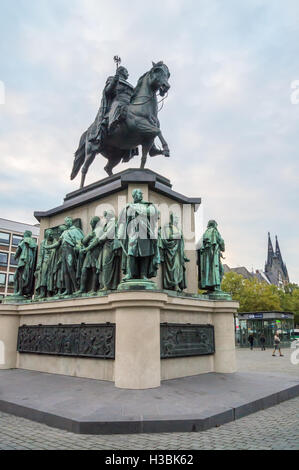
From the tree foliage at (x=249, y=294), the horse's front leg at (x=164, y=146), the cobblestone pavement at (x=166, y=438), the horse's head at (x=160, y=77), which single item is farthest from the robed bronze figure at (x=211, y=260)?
the tree foliage at (x=249, y=294)

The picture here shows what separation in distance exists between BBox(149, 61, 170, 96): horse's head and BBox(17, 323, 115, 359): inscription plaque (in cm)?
770

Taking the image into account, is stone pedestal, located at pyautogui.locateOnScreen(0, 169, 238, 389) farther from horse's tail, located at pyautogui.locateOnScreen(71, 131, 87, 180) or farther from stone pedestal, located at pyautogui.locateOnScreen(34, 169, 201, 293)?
horse's tail, located at pyautogui.locateOnScreen(71, 131, 87, 180)

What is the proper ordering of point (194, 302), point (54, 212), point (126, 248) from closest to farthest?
1. point (126, 248)
2. point (194, 302)
3. point (54, 212)

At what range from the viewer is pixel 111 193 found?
1153 centimetres

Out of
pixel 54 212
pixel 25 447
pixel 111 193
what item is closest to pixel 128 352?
pixel 25 447

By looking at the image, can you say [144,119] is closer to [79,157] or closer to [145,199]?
[145,199]

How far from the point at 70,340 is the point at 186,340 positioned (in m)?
3.13

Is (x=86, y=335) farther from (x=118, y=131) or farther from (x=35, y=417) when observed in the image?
(x=118, y=131)

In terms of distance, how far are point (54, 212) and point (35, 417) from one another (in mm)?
8541

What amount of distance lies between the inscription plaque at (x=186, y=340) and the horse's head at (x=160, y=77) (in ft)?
24.6

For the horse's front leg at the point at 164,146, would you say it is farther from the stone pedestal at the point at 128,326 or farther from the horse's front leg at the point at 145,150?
the stone pedestal at the point at 128,326

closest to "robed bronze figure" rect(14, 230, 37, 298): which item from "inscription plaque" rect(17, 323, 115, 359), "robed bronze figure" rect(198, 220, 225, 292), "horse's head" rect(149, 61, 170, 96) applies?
"inscription plaque" rect(17, 323, 115, 359)

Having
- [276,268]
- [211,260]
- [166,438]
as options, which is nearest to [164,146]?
[211,260]

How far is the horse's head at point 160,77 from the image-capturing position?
12.0 meters
